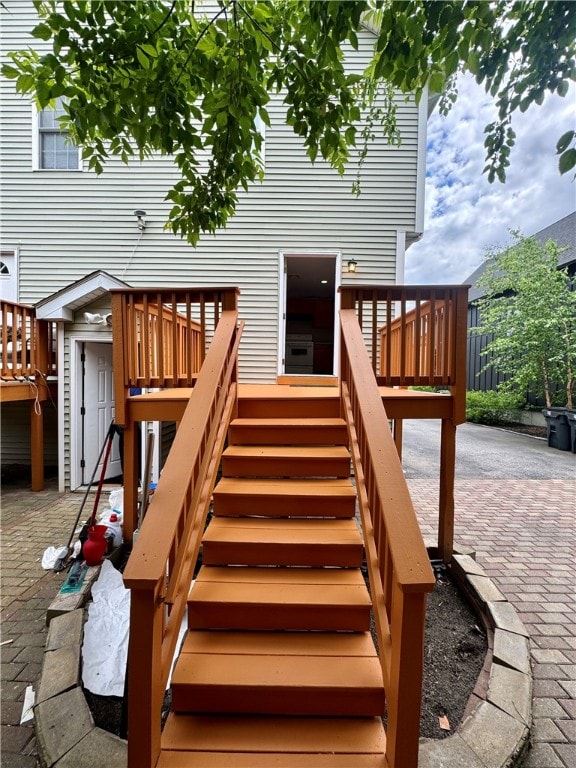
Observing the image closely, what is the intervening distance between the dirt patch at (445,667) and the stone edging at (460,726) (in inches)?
3.6

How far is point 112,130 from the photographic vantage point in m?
2.08

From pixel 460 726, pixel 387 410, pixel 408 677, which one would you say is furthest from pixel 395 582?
pixel 387 410

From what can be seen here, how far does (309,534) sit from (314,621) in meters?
0.46

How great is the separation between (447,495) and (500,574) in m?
0.78

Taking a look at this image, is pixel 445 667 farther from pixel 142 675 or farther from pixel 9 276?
pixel 9 276

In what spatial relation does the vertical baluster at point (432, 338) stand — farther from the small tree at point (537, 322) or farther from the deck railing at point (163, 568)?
the small tree at point (537, 322)

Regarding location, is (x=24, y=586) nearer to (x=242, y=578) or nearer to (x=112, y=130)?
(x=242, y=578)

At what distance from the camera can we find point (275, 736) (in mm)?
1391

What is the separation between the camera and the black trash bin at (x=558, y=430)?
7336 mm

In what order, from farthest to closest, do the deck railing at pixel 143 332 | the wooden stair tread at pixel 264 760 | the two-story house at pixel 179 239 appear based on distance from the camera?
the two-story house at pixel 179 239 → the deck railing at pixel 143 332 → the wooden stair tread at pixel 264 760

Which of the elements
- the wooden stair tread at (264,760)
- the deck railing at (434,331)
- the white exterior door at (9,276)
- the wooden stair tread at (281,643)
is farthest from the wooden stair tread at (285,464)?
the white exterior door at (9,276)

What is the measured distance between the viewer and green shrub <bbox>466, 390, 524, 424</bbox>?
10.6 m

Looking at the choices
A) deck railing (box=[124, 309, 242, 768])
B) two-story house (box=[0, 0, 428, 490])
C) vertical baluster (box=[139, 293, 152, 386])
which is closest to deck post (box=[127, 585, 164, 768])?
deck railing (box=[124, 309, 242, 768])

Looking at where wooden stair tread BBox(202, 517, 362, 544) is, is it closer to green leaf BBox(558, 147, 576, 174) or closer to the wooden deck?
the wooden deck
